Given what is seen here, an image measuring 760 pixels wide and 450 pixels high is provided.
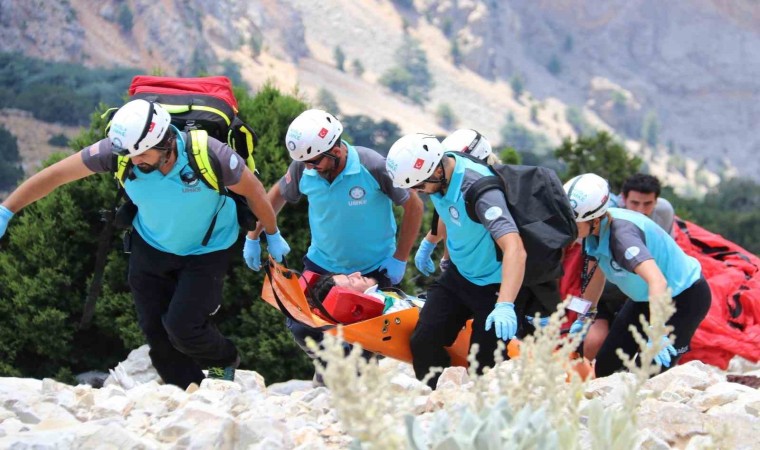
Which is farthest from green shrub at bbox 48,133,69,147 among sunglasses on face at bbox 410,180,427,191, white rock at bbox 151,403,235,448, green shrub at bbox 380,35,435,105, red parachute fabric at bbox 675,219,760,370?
green shrub at bbox 380,35,435,105

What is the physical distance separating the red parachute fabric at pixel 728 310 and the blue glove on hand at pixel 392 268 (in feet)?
8.40

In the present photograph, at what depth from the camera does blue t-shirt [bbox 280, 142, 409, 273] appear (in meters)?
7.26

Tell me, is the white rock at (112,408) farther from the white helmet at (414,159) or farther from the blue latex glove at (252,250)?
the blue latex glove at (252,250)

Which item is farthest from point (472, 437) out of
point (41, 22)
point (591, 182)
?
point (41, 22)

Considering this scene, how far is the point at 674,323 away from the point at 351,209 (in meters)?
2.04

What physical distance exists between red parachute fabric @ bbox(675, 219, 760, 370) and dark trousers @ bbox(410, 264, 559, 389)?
98.1 inches

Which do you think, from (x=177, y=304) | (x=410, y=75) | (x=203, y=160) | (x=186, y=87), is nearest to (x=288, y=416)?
(x=203, y=160)

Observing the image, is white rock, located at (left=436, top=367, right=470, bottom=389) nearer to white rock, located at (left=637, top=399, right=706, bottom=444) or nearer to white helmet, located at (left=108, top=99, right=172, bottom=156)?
white rock, located at (left=637, top=399, right=706, bottom=444)

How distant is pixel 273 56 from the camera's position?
105 m

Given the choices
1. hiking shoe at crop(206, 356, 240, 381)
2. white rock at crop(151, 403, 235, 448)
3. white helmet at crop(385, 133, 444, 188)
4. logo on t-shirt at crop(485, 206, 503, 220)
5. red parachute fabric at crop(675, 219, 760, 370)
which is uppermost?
white helmet at crop(385, 133, 444, 188)

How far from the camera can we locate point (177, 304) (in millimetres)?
6914

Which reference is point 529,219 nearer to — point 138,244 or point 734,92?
point 138,244

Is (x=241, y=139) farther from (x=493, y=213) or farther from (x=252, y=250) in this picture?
(x=493, y=213)

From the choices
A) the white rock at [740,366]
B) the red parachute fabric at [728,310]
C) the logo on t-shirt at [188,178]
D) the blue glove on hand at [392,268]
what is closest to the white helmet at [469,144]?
the blue glove on hand at [392,268]
